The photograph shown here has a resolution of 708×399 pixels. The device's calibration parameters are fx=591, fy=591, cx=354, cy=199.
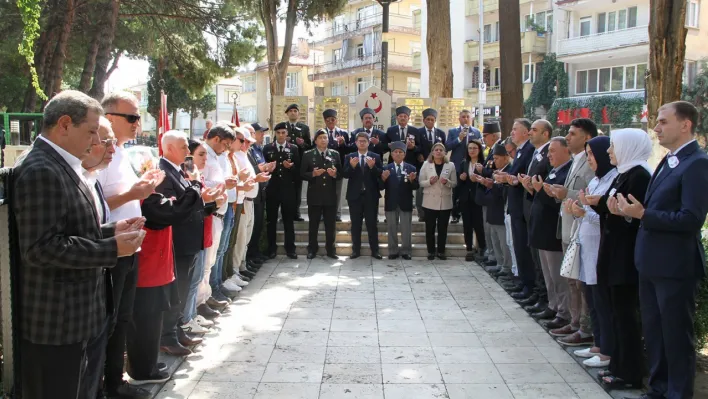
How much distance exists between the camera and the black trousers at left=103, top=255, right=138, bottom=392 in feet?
12.1

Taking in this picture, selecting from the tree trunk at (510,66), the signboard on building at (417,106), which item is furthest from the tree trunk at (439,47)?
the tree trunk at (510,66)

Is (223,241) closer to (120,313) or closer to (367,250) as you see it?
(120,313)

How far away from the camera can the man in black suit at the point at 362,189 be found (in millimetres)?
10000

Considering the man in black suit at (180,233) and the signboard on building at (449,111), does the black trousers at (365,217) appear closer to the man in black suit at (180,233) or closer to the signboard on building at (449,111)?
the signboard on building at (449,111)

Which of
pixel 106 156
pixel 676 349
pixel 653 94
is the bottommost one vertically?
pixel 676 349

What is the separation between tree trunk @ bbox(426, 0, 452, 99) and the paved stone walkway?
6.93 meters

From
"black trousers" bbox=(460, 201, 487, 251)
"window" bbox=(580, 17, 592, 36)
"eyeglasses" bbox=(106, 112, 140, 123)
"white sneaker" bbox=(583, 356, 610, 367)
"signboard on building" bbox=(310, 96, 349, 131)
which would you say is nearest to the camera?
"eyeglasses" bbox=(106, 112, 140, 123)

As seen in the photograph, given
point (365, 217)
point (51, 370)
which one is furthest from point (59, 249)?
point (365, 217)

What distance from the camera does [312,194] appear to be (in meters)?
9.89

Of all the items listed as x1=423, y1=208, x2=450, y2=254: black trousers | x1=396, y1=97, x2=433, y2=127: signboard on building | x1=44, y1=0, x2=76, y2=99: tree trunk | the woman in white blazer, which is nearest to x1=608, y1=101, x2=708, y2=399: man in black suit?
the woman in white blazer

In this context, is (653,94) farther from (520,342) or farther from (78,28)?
(78,28)

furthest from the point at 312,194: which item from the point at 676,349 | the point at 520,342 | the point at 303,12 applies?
the point at 303,12

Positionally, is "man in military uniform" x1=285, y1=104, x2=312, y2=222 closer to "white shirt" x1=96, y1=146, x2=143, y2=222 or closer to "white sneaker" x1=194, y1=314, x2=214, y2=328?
"white sneaker" x1=194, y1=314, x2=214, y2=328

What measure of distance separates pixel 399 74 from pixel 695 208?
123ft
